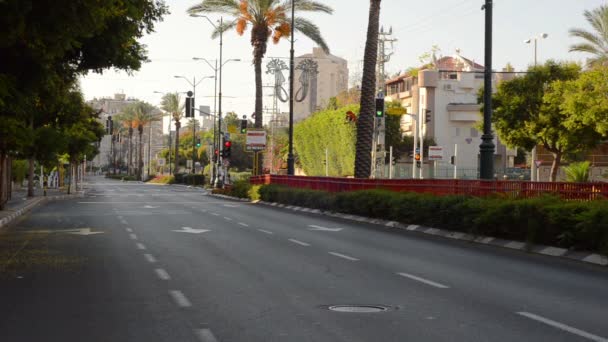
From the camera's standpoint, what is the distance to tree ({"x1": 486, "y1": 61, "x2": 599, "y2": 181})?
2456 inches

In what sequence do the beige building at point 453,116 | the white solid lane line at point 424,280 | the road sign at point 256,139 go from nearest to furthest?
the white solid lane line at point 424,280 < the road sign at point 256,139 < the beige building at point 453,116

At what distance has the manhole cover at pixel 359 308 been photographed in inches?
406

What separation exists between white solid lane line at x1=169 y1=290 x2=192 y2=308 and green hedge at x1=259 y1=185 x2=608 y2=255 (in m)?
8.10

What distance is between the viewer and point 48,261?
53.2 feet

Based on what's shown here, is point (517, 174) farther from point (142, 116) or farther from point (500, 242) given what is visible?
point (500, 242)

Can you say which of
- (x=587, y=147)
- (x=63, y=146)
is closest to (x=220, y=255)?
(x=63, y=146)

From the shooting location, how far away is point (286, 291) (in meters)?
12.0

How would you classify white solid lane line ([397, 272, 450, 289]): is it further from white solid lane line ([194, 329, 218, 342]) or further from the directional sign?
the directional sign

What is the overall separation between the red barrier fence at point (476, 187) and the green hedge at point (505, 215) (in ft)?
1.55

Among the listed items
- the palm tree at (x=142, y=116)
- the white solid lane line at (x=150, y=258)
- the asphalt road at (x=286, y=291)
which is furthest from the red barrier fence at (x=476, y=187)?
the palm tree at (x=142, y=116)

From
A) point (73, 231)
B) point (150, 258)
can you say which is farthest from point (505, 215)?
point (73, 231)

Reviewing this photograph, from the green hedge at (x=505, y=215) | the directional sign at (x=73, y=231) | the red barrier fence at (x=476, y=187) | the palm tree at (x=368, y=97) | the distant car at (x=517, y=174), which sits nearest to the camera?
the green hedge at (x=505, y=215)

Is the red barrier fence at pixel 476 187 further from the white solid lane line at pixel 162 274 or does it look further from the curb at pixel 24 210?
the curb at pixel 24 210

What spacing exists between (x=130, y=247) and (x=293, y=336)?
1103 centimetres
